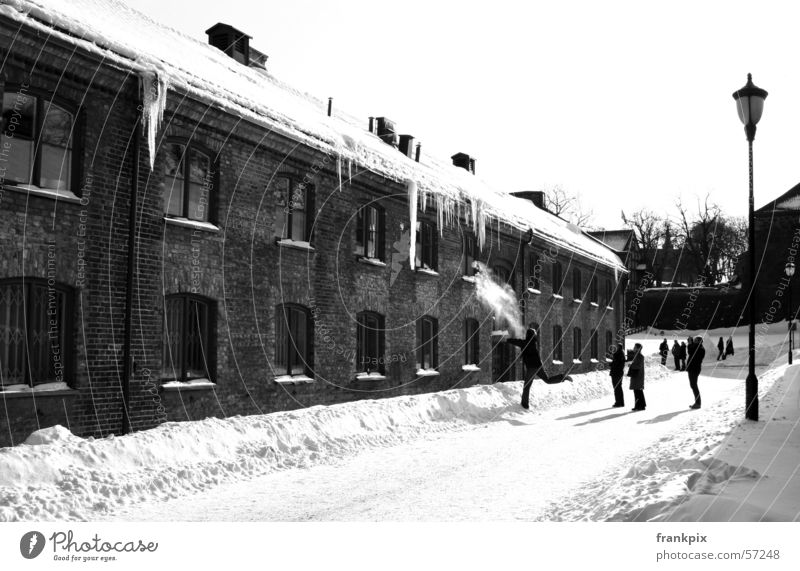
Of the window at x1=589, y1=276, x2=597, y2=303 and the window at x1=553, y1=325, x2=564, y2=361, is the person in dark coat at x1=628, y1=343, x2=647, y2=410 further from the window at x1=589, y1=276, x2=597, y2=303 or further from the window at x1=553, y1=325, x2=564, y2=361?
the window at x1=589, y1=276, x2=597, y2=303

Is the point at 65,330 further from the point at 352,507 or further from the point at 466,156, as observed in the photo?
the point at 466,156

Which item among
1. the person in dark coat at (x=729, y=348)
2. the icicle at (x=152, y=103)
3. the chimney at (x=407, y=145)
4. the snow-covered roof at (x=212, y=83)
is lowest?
the person in dark coat at (x=729, y=348)

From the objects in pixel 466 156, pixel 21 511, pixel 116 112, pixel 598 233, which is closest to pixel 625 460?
pixel 21 511

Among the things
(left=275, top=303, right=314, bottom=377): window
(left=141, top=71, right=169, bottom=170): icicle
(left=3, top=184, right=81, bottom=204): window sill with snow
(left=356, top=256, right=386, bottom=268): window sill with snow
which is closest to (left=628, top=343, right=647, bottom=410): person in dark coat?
(left=356, top=256, right=386, bottom=268): window sill with snow

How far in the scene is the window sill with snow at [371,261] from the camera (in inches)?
624

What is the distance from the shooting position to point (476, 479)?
28.5 ft

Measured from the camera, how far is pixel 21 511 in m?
6.75

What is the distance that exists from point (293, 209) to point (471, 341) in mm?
8468

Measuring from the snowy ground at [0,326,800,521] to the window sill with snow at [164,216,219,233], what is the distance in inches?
128

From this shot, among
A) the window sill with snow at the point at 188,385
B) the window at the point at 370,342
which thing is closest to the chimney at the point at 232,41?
the window at the point at 370,342

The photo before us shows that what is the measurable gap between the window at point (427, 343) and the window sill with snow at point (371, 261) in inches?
93.3

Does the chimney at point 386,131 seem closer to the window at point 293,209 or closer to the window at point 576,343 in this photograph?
the window at point 293,209

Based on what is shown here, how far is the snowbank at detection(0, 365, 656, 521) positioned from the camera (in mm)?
7309

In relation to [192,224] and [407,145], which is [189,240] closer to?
[192,224]
